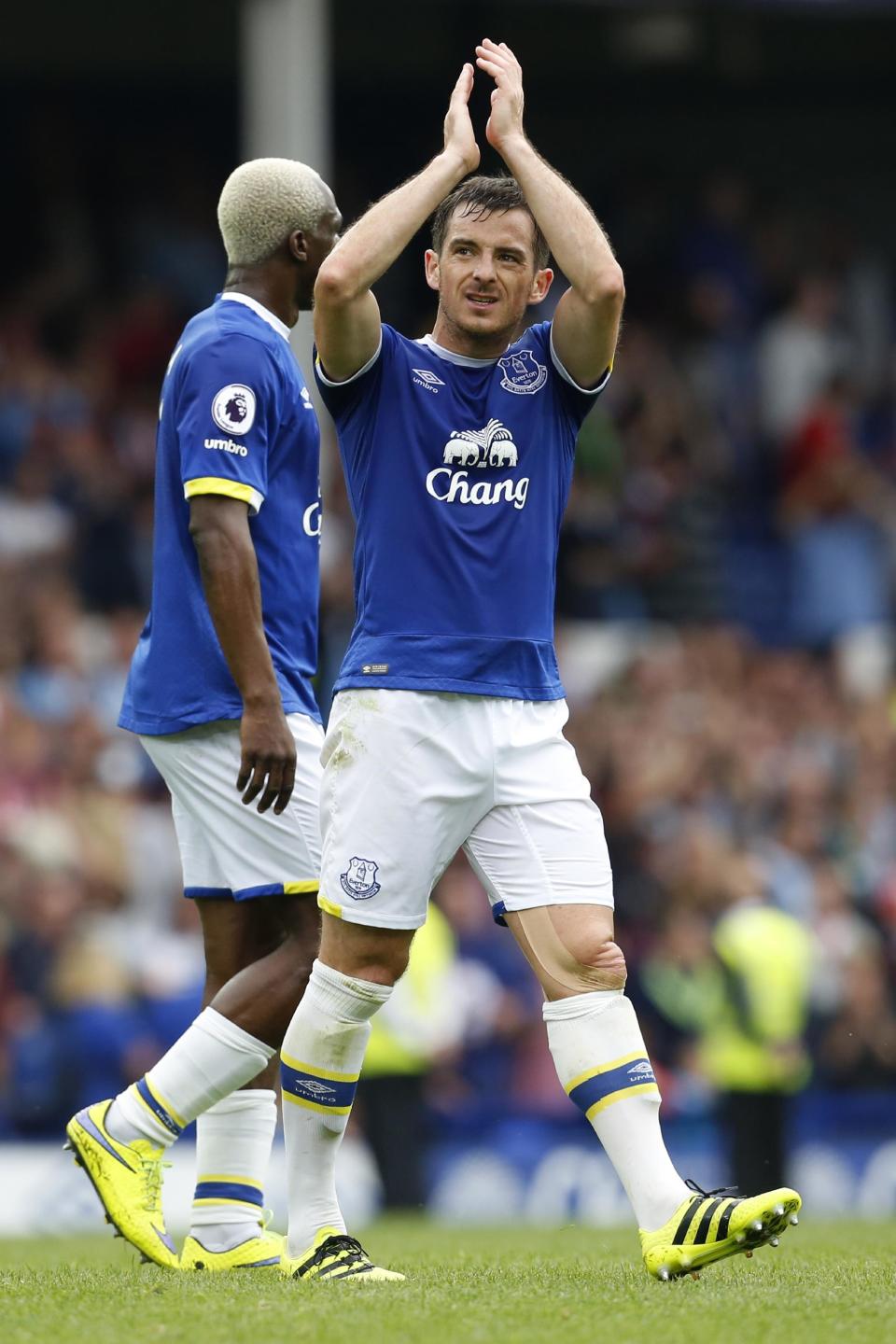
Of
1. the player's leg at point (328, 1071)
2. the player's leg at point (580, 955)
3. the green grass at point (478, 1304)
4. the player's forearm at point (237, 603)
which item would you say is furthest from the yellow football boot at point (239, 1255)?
the player's forearm at point (237, 603)

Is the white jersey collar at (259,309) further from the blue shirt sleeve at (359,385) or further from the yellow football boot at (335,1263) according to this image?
the yellow football boot at (335,1263)

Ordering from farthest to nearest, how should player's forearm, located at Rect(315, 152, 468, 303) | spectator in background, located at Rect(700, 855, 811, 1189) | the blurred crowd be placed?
the blurred crowd
spectator in background, located at Rect(700, 855, 811, 1189)
player's forearm, located at Rect(315, 152, 468, 303)

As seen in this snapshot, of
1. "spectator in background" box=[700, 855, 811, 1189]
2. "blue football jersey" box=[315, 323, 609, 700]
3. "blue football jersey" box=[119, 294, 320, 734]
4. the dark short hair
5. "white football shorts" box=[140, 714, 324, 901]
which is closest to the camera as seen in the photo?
"blue football jersey" box=[315, 323, 609, 700]

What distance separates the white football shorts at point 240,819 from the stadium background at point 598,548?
3.09 metres

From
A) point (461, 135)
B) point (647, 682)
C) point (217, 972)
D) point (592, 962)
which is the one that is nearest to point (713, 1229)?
point (592, 962)

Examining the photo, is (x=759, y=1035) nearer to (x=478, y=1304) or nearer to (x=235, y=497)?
(x=235, y=497)

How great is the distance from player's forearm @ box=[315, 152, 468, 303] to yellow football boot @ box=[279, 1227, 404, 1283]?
2.14 m

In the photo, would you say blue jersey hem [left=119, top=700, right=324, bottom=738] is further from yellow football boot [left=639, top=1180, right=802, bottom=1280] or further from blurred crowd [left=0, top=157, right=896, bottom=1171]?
blurred crowd [left=0, top=157, right=896, bottom=1171]

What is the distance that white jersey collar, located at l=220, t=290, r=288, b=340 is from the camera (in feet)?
18.8

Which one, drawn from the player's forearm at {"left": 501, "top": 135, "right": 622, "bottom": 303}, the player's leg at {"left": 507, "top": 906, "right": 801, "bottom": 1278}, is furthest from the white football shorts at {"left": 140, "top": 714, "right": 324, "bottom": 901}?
the player's forearm at {"left": 501, "top": 135, "right": 622, "bottom": 303}

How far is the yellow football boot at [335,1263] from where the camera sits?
195 inches

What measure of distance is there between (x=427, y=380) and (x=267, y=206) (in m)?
0.99

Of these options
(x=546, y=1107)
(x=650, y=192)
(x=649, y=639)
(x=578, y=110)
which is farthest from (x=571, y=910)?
(x=578, y=110)

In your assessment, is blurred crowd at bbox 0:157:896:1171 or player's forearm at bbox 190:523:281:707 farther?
blurred crowd at bbox 0:157:896:1171
